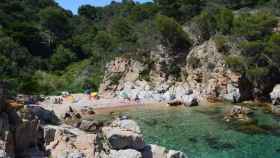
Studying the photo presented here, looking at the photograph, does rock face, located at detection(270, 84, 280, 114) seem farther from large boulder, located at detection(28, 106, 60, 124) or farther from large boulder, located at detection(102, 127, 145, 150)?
large boulder, located at detection(28, 106, 60, 124)

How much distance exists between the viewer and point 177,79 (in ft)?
190

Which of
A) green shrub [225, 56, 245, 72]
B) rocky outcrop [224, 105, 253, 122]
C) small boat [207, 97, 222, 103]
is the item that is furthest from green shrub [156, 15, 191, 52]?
rocky outcrop [224, 105, 253, 122]

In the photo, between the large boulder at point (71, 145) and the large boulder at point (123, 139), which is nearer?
the large boulder at point (71, 145)

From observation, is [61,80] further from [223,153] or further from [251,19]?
[223,153]

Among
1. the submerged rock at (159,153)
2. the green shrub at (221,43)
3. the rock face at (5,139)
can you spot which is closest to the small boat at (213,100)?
the green shrub at (221,43)

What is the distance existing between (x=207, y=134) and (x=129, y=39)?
3829cm

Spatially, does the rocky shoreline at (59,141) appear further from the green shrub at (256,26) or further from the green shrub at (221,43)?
the green shrub at (221,43)

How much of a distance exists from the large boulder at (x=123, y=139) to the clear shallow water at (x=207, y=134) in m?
5.65

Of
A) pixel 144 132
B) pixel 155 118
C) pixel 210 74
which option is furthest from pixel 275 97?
pixel 144 132

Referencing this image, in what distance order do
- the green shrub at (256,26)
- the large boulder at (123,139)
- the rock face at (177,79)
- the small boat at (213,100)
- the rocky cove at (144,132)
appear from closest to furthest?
the rocky cove at (144,132) < the large boulder at (123,139) < the small boat at (213,100) < the green shrub at (256,26) < the rock face at (177,79)

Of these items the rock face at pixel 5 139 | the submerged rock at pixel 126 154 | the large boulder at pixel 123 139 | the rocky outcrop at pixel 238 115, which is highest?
the rock face at pixel 5 139

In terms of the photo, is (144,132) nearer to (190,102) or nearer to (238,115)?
(238,115)

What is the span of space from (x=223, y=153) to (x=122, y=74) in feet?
128

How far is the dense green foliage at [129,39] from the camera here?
50719mm
